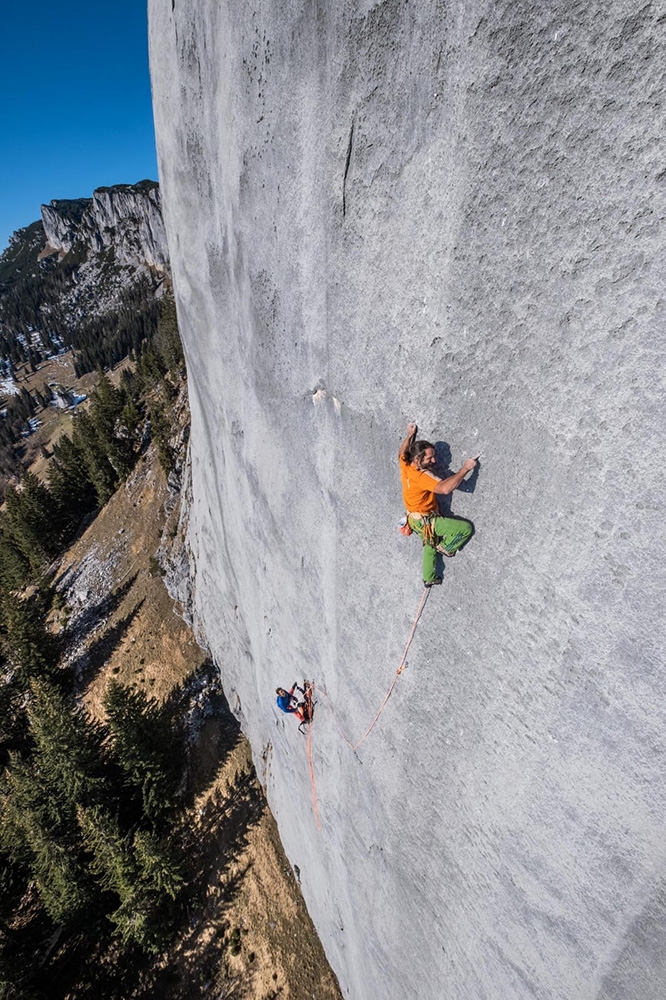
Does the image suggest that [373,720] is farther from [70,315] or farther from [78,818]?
[70,315]

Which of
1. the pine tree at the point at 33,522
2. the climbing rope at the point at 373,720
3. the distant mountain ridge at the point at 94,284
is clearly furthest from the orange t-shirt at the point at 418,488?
the distant mountain ridge at the point at 94,284

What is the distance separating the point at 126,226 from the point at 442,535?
185 metres

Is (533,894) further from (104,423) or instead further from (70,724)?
(104,423)

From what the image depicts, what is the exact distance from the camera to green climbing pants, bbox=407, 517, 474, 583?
4082mm

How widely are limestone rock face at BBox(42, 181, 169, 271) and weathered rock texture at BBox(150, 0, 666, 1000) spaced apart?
153 metres

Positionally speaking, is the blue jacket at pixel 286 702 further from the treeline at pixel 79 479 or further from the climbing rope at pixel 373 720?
the treeline at pixel 79 479

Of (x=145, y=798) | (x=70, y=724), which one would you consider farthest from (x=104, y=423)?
(x=145, y=798)

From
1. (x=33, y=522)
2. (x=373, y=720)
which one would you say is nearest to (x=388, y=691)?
(x=373, y=720)

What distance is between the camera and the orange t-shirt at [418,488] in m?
4.02

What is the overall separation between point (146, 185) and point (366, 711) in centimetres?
20308

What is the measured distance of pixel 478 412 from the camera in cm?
370

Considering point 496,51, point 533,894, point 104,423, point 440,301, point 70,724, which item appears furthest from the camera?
point 104,423

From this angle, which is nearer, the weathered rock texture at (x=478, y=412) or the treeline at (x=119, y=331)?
the weathered rock texture at (x=478, y=412)

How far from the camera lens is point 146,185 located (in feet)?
522
